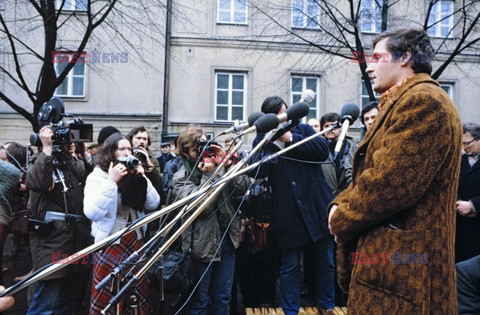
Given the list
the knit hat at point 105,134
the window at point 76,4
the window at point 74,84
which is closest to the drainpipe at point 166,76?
the window at point 74,84

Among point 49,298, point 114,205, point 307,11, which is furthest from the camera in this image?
point 307,11

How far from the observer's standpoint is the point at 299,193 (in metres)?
4.13

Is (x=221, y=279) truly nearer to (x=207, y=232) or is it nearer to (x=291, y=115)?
(x=207, y=232)

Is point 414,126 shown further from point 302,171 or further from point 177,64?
point 177,64

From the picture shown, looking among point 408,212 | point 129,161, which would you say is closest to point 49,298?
point 129,161

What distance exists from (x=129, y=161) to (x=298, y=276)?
1.93 metres

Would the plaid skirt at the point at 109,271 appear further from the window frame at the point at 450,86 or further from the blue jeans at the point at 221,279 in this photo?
the window frame at the point at 450,86

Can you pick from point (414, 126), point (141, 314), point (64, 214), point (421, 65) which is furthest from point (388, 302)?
point (64, 214)

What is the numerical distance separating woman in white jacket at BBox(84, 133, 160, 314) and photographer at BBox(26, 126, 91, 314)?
0.29 metres

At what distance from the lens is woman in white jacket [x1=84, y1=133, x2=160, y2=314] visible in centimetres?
333

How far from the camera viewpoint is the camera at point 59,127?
3754 millimetres

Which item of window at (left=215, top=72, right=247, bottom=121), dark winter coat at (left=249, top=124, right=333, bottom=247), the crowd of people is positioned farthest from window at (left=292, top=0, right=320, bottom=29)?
dark winter coat at (left=249, top=124, right=333, bottom=247)

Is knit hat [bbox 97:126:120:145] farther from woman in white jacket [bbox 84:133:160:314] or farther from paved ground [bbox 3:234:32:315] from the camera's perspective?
paved ground [bbox 3:234:32:315]

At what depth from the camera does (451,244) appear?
6.72ft
